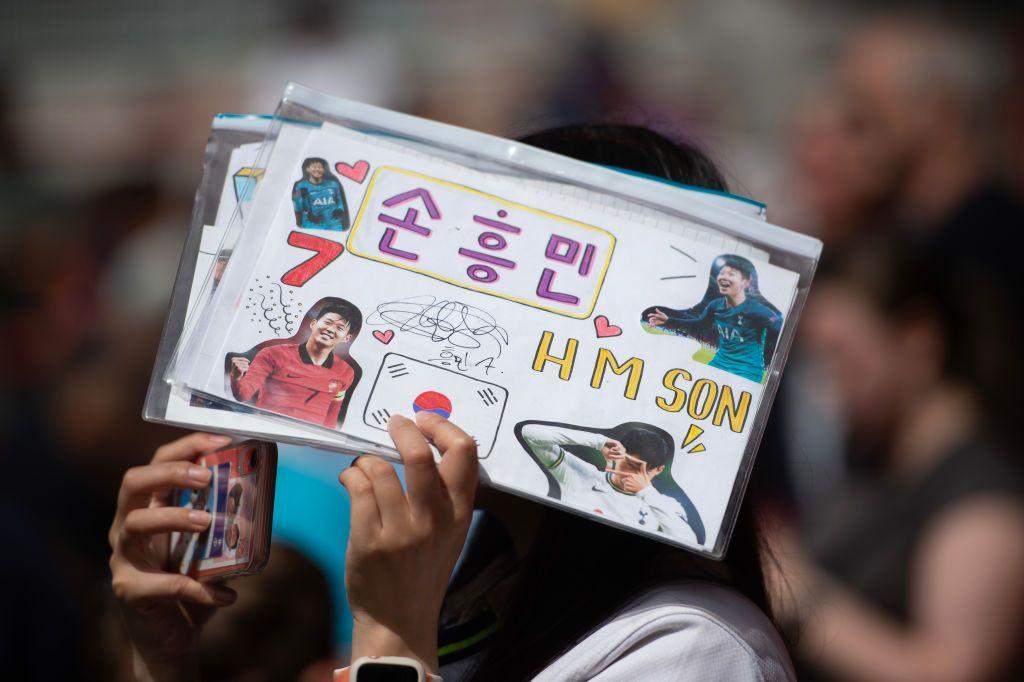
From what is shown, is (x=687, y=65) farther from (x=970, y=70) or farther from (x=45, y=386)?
(x=45, y=386)

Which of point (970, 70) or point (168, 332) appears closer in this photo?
point (168, 332)

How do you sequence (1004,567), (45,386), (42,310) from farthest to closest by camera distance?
(42,310) → (45,386) → (1004,567)

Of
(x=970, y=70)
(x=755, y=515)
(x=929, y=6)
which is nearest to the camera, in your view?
(x=755, y=515)

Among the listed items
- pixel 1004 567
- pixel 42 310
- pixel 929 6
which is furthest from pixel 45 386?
pixel 929 6

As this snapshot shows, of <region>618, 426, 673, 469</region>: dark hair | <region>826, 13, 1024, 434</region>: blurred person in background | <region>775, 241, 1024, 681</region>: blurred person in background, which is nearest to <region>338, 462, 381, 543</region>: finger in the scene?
<region>618, 426, 673, 469</region>: dark hair

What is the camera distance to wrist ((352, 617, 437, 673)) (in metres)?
0.99

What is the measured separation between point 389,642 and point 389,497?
0.15 m

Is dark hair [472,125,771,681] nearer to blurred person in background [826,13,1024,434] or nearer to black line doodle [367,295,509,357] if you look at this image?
black line doodle [367,295,509,357]

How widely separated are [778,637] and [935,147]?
254 centimetres

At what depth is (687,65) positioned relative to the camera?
6.32 m

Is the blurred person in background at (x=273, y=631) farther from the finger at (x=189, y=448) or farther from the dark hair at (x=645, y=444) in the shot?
the dark hair at (x=645, y=444)

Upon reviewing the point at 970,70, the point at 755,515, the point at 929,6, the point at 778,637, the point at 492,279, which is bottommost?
the point at 778,637

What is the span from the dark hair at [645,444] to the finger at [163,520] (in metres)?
0.56

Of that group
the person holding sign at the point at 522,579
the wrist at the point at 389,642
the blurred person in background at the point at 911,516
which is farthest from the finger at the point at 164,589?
the blurred person in background at the point at 911,516
